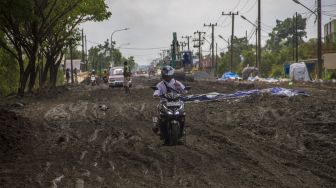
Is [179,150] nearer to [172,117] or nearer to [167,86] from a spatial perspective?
[172,117]

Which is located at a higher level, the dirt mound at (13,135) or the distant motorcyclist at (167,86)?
the distant motorcyclist at (167,86)

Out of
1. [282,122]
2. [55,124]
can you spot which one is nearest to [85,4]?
[55,124]

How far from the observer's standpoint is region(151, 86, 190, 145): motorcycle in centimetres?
1293

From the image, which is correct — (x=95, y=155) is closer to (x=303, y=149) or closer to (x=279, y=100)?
(x=303, y=149)

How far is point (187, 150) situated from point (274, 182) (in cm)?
373

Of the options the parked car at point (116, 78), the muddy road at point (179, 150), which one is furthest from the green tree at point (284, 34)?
the muddy road at point (179, 150)

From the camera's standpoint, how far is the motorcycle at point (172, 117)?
42.4 feet

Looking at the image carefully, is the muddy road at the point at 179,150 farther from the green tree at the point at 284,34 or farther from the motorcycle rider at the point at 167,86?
the green tree at the point at 284,34

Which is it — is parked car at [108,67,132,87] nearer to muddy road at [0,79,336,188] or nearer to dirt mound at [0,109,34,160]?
muddy road at [0,79,336,188]

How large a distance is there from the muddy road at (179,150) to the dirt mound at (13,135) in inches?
1.0

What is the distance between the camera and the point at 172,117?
509 inches

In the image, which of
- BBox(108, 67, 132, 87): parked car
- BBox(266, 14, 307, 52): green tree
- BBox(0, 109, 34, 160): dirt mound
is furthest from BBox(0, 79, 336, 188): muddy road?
BBox(266, 14, 307, 52): green tree

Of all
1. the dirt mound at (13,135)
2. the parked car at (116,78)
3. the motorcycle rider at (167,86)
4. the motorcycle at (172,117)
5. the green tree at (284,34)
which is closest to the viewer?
the motorcycle at (172,117)

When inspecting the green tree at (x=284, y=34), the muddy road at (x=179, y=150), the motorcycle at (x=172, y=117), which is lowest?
the muddy road at (x=179, y=150)
